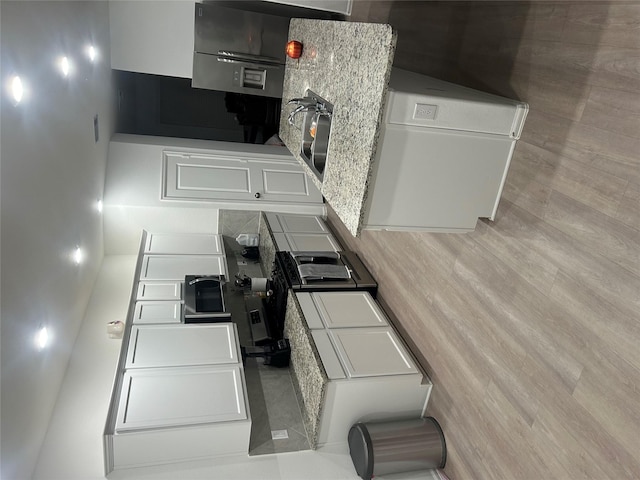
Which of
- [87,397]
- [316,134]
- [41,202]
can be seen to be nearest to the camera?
[41,202]

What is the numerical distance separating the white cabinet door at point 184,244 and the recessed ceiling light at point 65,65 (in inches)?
56.2

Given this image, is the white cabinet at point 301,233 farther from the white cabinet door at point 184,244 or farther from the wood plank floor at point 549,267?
the wood plank floor at point 549,267

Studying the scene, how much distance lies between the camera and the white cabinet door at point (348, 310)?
278cm

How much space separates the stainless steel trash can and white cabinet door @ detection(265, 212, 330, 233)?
1.81 metres

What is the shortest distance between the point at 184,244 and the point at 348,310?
5.01ft

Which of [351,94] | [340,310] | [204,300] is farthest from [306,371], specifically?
[351,94]

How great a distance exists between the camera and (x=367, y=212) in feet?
5.87

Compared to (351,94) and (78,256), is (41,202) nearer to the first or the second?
(78,256)

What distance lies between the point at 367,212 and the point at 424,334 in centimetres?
106

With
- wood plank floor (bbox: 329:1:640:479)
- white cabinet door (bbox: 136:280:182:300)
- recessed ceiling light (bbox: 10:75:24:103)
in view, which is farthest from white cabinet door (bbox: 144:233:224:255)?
wood plank floor (bbox: 329:1:640:479)

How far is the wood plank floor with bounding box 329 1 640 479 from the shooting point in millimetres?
1434

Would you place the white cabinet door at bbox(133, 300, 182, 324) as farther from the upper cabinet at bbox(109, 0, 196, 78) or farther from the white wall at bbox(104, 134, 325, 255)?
the upper cabinet at bbox(109, 0, 196, 78)

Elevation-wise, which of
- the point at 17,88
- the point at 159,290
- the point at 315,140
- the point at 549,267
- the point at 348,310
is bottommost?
the point at 159,290

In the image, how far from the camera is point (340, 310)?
9.46ft
